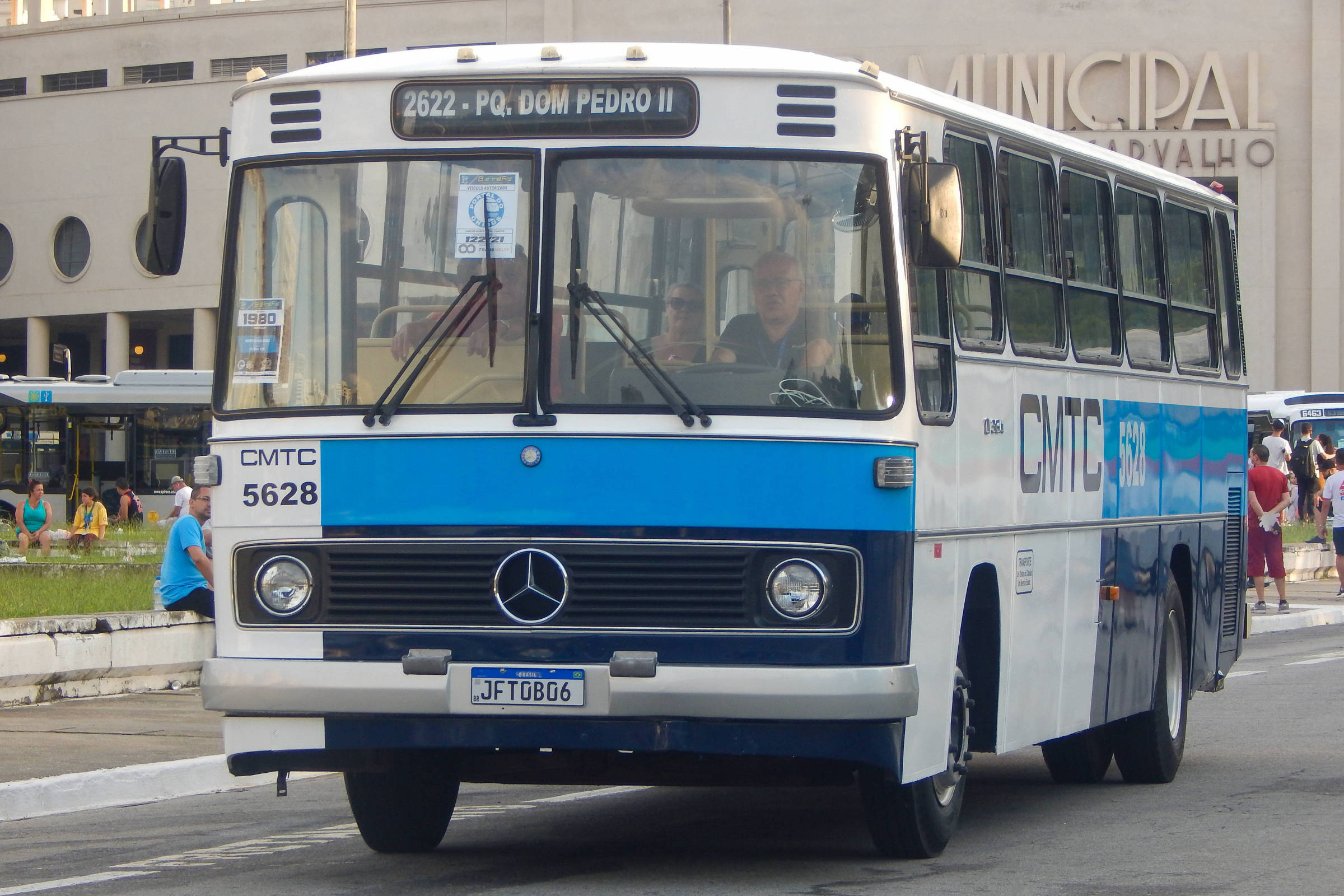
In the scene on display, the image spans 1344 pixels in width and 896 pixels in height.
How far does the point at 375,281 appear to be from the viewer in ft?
23.4

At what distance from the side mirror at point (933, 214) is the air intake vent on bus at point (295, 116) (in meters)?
2.01

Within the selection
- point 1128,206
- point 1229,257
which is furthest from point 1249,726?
point 1128,206

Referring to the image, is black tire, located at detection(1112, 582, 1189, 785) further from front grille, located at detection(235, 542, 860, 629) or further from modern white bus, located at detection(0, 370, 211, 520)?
modern white bus, located at detection(0, 370, 211, 520)

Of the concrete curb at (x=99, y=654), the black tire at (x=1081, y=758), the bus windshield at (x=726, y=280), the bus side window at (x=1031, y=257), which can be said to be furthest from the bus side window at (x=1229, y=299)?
the concrete curb at (x=99, y=654)

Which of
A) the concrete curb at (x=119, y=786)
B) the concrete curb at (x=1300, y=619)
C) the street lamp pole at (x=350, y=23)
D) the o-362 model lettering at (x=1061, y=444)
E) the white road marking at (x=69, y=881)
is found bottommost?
the concrete curb at (x=1300, y=619)

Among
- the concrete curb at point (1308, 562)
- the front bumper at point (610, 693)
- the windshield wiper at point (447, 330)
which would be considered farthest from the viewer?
the concrete curb at point (1308, 562)

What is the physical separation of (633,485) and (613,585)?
12.8 inches

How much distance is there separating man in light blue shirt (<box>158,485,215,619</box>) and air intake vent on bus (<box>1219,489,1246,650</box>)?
6.59 meters

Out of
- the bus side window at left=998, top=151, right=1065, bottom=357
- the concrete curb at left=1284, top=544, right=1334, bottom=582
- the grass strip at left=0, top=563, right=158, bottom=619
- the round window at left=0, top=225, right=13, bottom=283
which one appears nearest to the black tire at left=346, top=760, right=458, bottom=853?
the bus side window at left=998, top=151, right=1065, bottom=357

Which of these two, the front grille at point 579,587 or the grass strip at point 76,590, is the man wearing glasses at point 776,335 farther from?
the grass strip at point 76,590

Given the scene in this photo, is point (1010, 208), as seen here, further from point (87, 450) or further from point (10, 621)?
point (87, 450)

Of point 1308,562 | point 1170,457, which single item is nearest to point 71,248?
point 1308,562

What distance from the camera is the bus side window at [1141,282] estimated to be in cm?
1018

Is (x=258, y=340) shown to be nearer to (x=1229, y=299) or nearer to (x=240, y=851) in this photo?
(x=240, y=851)
